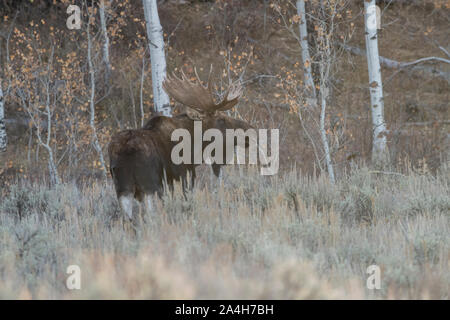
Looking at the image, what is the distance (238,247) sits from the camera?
5.64 meters

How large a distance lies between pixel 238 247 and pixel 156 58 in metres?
4.72

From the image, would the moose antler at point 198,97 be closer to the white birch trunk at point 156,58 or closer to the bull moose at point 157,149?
the bull moose at point 157,149

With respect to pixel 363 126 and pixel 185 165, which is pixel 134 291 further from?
pixel 363 126

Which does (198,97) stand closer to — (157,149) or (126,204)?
(157,149)

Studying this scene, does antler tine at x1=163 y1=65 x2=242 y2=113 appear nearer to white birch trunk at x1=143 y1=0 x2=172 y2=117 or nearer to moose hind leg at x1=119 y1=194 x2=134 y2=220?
white birch trunk at x1=143 y1=0 x2=172 y2=117

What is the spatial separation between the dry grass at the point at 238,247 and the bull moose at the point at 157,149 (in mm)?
281

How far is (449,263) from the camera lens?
5422mm

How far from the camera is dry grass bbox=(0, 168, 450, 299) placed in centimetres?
453

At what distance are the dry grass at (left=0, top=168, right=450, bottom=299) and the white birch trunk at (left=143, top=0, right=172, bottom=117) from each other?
1766 mm

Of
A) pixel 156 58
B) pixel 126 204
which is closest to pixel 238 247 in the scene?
pixel 126 204

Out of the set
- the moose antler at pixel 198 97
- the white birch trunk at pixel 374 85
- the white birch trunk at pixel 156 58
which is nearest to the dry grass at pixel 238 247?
the moose antler at pixel 198 97

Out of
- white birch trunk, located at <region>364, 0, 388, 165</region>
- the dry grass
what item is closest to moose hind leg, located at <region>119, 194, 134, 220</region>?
the dry grass

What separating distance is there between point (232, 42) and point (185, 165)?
10966 mm
